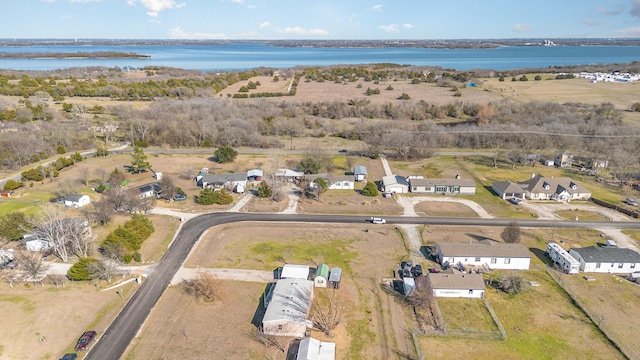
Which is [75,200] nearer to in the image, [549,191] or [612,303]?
[612,303]

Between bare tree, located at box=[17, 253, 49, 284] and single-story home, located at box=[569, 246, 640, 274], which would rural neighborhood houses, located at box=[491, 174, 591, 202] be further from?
bare tree, located at box=[17, 253, 49, 284]

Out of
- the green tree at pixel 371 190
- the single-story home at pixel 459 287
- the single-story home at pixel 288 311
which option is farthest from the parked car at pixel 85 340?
the green tree at pixel 371 190

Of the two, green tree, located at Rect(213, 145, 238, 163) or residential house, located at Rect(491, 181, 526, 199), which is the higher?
green tree, located at Rect(213, 145, 238, 163)

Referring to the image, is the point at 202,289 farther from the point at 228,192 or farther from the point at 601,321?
the point at 601,321

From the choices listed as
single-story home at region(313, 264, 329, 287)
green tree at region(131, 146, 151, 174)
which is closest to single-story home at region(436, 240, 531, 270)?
single-story home at region(313, 264, 329, 287)

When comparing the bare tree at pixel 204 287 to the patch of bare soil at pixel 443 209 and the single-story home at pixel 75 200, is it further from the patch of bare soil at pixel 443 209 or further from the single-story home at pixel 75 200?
the patch of bare soil at pixel 443 209
